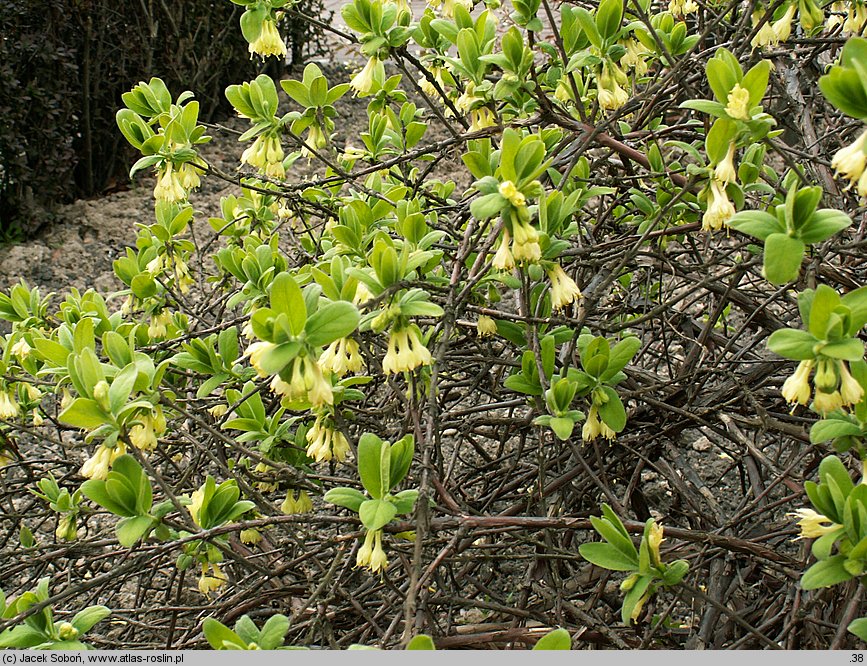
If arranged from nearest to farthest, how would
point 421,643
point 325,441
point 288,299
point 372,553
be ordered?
point 421,643
point 288,299
point 372,553
point 325,441

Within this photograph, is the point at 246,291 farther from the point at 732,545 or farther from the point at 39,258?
the point at 39,258

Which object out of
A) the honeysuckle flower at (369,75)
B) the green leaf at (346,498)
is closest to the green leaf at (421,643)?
the green leaf at (346,498)

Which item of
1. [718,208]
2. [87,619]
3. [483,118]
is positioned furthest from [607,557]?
[483,118]

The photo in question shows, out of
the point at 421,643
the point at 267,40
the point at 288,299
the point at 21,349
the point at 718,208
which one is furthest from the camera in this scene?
the point at 21,349

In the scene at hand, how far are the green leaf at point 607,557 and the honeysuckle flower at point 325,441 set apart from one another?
0.55 meters

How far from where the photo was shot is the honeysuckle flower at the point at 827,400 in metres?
1.15

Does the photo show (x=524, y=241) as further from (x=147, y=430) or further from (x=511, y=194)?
(x=147, y=430)

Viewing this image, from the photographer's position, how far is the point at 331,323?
3.82 ft

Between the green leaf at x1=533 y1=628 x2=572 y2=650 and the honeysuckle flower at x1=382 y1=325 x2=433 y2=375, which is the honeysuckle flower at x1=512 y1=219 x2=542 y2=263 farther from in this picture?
the green leaf at x1=533 y1=628 x2=572 y2=650

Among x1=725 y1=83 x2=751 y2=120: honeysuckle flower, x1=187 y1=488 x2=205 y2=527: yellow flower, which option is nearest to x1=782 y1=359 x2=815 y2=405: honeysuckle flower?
x1=725 y1=83 x2=751 y2=120: honeysuckle flower

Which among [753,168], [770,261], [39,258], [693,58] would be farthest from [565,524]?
[39,258]

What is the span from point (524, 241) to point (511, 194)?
81mm

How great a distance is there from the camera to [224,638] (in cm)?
113

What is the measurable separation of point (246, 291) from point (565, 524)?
32.5 inches
